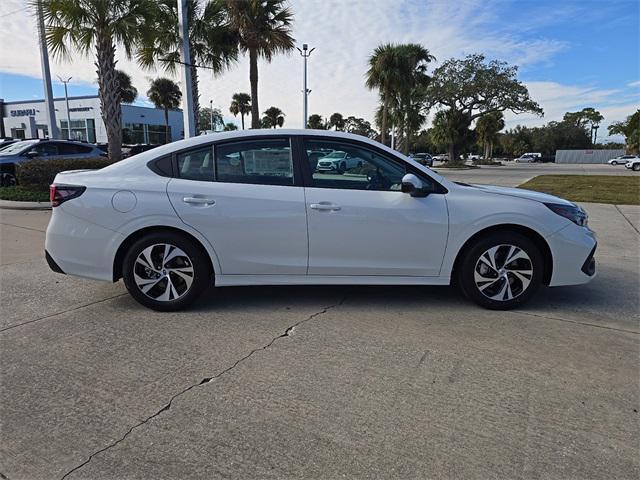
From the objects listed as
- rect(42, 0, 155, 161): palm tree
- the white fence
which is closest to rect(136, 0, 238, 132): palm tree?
rect(42, 0, 155, 161): palm tree

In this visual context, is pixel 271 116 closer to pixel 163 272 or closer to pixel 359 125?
pixel 359 125

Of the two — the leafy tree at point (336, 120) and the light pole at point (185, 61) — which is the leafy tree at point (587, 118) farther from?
the light pole at point (185, 61)

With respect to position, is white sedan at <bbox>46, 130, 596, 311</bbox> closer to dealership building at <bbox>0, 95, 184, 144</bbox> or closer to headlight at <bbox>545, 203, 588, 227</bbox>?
headlight at <bbox>545, 203, 588, 227</bbox>

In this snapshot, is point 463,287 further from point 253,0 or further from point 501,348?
point 253,0

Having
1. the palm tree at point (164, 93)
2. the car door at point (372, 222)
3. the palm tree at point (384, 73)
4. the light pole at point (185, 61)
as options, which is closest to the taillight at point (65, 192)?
the car door at point (372, 222)

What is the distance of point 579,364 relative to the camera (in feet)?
10.4

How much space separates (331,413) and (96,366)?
1.71 meters

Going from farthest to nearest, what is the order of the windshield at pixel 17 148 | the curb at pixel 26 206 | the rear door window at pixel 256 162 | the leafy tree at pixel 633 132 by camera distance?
the leafy tree at pixel 633 132
the windshield at pixel 17 148
the curb at pixel 26 206
the rear door window at pixel 256 162

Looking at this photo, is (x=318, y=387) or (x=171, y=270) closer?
(x=318, y=387)

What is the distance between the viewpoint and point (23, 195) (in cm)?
1156

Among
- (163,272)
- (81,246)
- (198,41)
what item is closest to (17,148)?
(198,41)

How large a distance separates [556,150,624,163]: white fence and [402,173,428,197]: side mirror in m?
94.5

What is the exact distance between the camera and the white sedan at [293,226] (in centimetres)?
392

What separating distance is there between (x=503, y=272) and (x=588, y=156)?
95.0 meters
